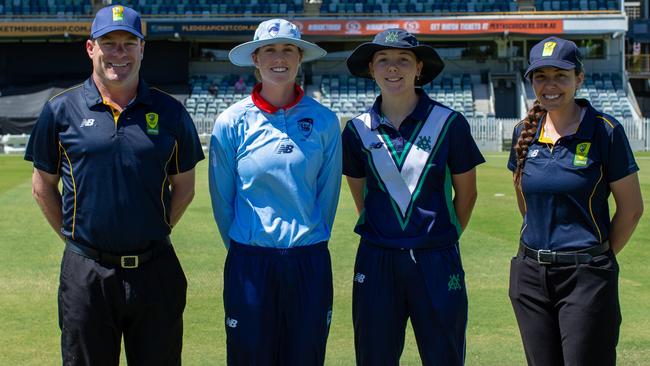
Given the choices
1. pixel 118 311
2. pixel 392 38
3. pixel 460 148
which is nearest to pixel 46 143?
pixel 118 311

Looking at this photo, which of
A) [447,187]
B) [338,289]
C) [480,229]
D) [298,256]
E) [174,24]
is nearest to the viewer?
[298,256]

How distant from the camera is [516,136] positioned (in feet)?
17.0

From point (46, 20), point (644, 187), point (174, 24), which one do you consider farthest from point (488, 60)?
point (644, 187)

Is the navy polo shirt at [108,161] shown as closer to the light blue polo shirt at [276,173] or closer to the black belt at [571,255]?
the light blue polo shirt at [276,173]

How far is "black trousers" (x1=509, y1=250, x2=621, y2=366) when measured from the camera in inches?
184

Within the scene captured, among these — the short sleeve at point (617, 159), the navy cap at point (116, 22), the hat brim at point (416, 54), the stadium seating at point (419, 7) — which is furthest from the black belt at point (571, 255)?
the stadium seating at point (419, 7)

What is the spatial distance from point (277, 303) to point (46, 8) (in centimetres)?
4568

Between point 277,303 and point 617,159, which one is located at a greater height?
point 617,159

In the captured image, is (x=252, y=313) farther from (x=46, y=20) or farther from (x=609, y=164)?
(x=46, y=20)

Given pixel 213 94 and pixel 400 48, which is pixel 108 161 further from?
pixel 213 94

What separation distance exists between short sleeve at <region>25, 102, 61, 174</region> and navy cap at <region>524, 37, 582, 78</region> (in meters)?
2.48

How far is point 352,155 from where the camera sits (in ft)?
16.6

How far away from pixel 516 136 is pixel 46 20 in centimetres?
4207

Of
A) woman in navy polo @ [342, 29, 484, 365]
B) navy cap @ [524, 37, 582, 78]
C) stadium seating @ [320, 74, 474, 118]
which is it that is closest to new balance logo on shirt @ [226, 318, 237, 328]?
woman in navy polo @ [342, 29, 484, 365]
